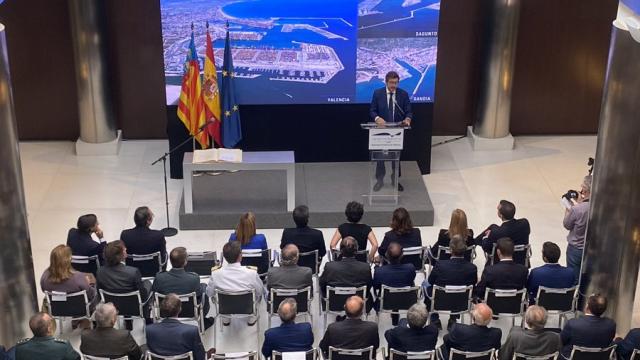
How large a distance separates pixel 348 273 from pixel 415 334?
132 centimetres

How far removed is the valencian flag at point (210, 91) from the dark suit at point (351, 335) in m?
5.68

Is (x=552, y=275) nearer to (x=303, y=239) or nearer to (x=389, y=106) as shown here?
(x=303, y=239)

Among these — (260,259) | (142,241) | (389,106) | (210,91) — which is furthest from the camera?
(210,91)

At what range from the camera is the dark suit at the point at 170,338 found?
785 centimetres

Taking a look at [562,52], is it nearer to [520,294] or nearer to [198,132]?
[198,132]

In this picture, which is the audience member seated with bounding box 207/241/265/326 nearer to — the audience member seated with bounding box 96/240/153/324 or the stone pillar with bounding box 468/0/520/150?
the audience member seated with bounding box 96/240/153/324

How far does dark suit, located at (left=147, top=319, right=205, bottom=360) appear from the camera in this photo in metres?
7.85

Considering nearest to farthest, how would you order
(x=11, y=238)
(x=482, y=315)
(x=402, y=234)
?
(x=482, y=315)
(x=11, y=238)
(x=402, y=234)

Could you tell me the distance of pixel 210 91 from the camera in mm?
12992

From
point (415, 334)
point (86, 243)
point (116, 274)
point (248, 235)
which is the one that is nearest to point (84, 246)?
point (86, 243)

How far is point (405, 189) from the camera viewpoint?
43.0ft

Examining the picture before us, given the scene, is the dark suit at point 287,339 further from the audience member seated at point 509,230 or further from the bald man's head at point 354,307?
the audience member seated at point 509,230

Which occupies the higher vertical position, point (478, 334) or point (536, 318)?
point (536, 318)

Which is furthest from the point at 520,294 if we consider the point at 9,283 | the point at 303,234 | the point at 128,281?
the point at 9,283
